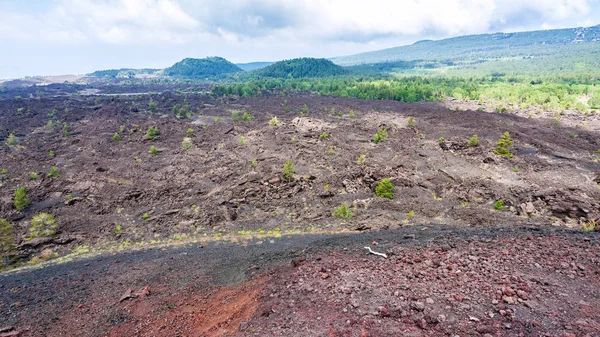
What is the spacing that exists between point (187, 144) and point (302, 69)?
14959 cm

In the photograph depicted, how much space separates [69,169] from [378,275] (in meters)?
34.7

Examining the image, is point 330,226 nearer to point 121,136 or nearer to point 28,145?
point 121,136

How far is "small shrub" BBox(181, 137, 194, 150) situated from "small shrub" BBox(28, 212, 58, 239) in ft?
58.3

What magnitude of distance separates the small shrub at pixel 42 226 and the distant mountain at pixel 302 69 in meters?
159

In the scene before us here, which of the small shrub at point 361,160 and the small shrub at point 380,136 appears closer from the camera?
the small shrub at point 361,160

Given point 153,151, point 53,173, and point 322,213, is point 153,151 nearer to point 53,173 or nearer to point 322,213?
point 53,173

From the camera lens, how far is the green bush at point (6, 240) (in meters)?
18.9

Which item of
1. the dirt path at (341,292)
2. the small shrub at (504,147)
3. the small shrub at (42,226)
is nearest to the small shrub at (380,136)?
the small shrub at (504,147)

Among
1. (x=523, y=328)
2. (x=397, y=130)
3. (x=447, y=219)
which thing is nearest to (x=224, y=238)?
(x=447, y=219)

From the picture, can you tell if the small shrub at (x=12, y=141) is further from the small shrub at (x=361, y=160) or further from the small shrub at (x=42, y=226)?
the small shrub at (x=361, y=160)

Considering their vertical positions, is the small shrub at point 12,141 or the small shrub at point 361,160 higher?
A: the small shrub at point 12,141

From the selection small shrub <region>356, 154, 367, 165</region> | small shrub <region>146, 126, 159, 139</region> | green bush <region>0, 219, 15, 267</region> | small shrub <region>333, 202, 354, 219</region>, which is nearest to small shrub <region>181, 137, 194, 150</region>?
small shrub <region>146, 126, 159, 139</region>

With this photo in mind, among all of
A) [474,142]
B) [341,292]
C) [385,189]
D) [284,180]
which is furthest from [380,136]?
[341,292]

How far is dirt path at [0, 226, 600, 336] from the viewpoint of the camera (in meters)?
7.95
